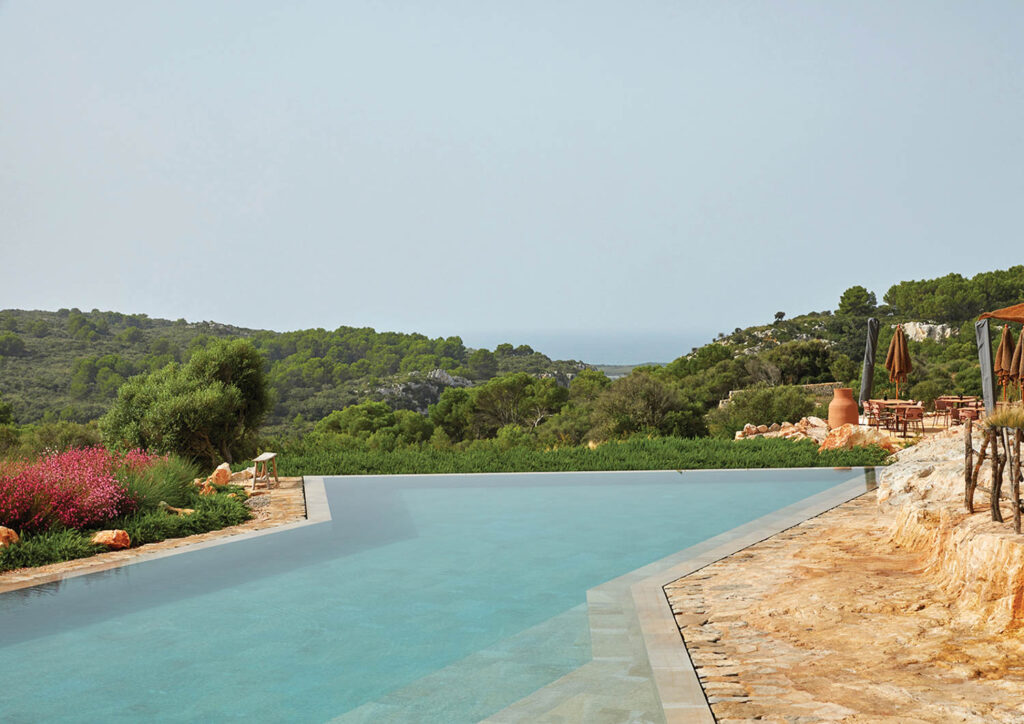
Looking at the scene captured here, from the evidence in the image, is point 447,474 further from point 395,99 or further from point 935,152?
point 935,152

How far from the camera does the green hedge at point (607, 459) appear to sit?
1155cm

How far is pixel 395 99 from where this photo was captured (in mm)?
42375

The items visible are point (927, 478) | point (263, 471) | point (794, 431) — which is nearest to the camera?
point (927, 478)

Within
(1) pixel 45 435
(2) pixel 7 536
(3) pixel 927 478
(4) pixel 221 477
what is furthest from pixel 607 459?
(1) pixel 45 435

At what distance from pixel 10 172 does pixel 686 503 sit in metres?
57.6

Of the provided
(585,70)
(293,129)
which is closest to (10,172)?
(293,129)

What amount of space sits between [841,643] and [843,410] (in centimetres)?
1155

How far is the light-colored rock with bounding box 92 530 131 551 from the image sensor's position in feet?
22.1

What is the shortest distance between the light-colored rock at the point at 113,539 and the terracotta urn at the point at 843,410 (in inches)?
492

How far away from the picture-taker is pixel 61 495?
278 inches

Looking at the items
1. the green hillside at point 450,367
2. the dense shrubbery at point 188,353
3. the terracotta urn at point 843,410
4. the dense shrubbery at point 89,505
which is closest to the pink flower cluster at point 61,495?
the dense shrubbery at point 89,505

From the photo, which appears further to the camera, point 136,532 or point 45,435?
point 45,435

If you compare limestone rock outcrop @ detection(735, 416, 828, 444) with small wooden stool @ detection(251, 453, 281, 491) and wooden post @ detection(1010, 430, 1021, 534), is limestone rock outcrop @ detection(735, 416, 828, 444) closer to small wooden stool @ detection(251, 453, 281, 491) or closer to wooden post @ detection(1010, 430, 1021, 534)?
small wooden stool @ detection(251, 453, 281, 491)

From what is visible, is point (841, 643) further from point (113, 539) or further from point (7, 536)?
point (7, 536)
